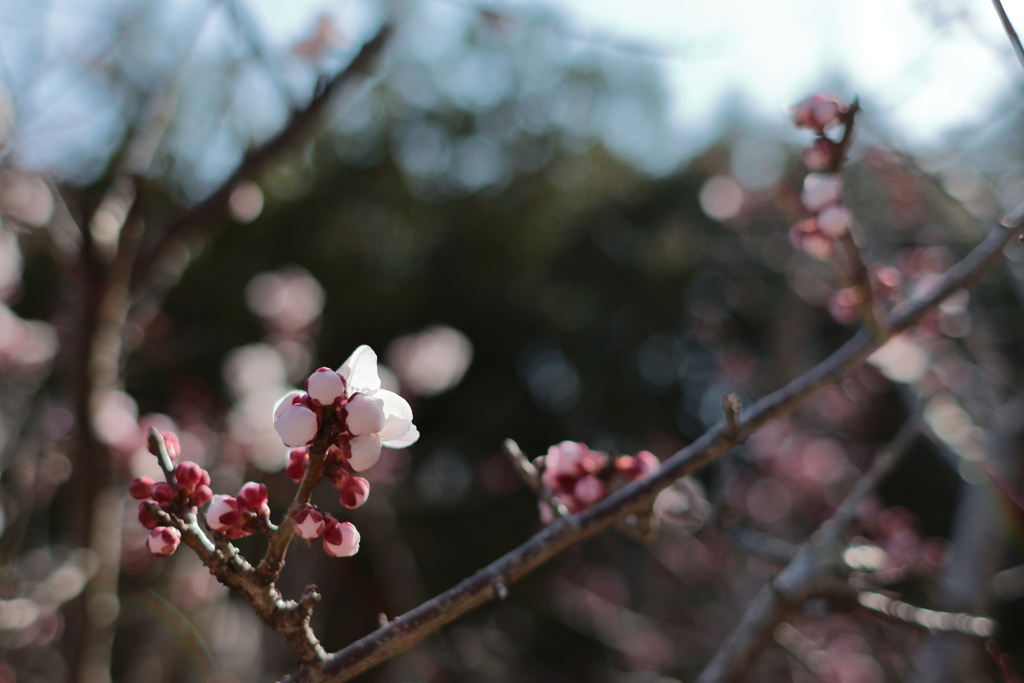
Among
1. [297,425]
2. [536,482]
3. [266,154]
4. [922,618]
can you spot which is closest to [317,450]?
[297,425]

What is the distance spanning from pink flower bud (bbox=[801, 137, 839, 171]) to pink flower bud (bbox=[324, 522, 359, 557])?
957 mm

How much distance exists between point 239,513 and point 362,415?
0.19 metres

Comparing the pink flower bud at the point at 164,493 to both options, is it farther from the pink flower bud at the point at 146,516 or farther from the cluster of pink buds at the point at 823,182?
the cluster of pink buds at the point at 823,182

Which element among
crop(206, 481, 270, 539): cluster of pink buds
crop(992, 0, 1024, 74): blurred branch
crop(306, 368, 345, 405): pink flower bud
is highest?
crop(992, 0, 1024, 74): blurred branch

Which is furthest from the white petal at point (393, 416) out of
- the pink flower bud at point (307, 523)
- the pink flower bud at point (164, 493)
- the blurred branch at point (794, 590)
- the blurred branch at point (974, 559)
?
the blurred branch at point (974, 559)

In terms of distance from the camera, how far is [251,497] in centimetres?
67

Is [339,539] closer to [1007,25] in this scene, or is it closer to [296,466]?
[296,466]

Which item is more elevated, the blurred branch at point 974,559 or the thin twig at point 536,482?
the thin twig at point 536,482

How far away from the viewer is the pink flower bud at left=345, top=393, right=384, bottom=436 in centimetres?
61

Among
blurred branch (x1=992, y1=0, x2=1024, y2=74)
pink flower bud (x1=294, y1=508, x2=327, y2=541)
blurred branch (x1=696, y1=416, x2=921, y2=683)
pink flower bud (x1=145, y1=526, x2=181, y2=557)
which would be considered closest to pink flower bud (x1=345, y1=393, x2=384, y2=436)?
pink flower bud (x1=294, y1=508, x2=327, y2=541)

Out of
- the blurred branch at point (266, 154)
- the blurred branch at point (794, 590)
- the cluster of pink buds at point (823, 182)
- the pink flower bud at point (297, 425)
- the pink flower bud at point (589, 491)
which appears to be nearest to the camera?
the pink flower bud at point (297, 425)

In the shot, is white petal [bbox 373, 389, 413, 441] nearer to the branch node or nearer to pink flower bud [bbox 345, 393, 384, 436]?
pink flower bud [bbox 345, 393, 384, 436]

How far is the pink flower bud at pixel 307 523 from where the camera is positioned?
25.3 inches

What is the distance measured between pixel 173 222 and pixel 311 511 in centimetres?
102
